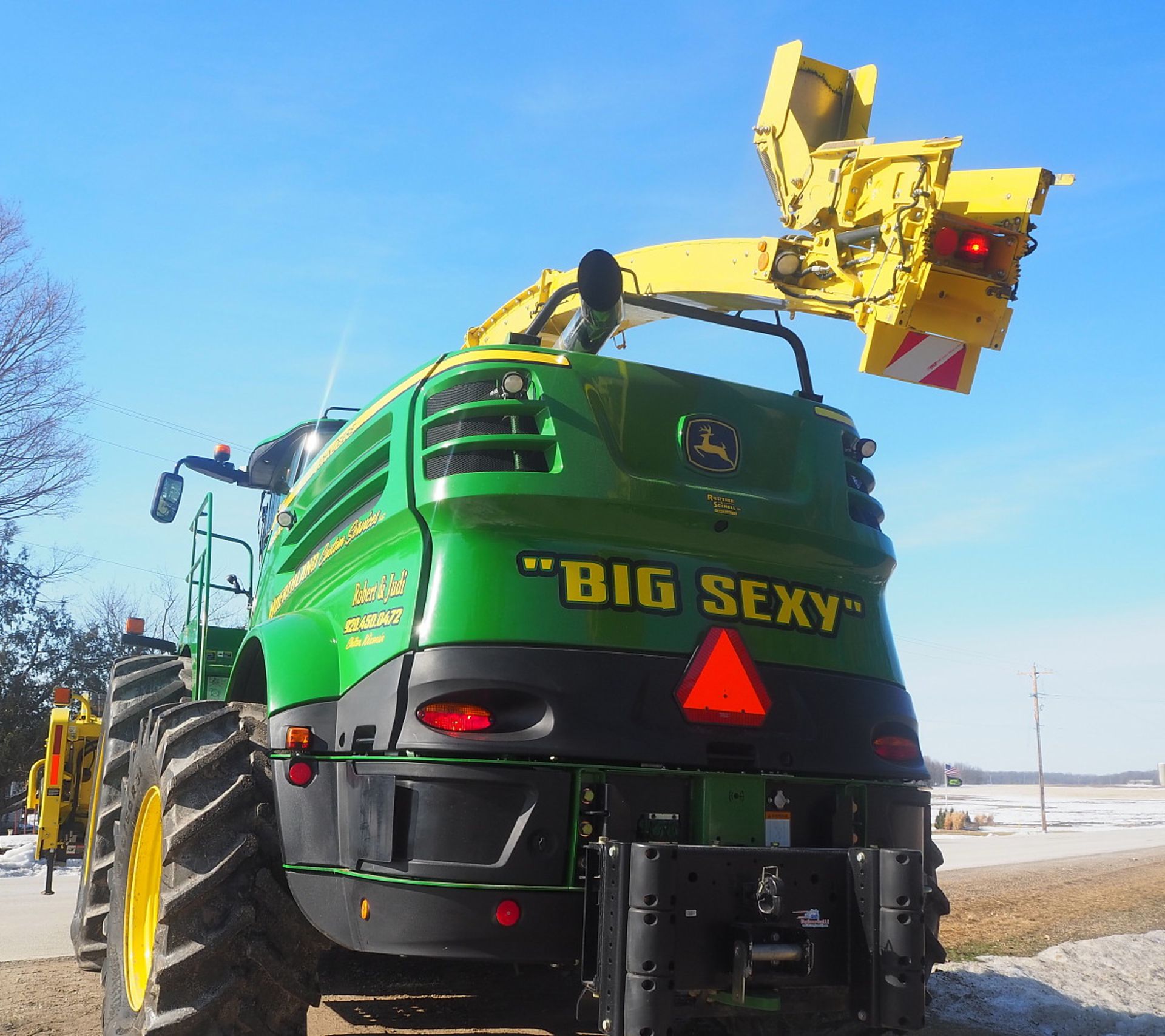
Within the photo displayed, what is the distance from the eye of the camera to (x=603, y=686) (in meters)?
3.88

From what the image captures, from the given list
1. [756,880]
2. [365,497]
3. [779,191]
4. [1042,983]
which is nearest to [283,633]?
[365,497]

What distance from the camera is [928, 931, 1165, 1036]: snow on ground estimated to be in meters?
6.75

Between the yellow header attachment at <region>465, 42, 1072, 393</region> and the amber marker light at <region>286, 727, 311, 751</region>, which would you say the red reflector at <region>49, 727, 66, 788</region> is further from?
the amber marker light at <region>286, 727, 311, 751</region>

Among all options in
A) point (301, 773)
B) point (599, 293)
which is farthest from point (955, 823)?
point (301, 773)

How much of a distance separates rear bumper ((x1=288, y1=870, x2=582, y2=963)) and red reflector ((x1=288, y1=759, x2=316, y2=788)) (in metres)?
0.49

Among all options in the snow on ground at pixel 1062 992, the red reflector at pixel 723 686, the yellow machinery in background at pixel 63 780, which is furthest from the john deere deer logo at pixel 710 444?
the yellow machinery in background at pixel 63 780

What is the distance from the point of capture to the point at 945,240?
18.3 ft

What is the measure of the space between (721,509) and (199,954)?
248 cm

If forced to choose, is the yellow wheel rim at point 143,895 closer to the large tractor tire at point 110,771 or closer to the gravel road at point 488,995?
the large tractor tire at point 110,771

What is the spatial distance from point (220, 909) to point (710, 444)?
2.55m

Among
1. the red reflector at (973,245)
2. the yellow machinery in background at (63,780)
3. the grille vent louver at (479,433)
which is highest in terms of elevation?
the red reflector at (973,245)

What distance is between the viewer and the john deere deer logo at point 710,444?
4461 millimetres

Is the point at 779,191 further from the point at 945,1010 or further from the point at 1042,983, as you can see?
the point at 1042,983

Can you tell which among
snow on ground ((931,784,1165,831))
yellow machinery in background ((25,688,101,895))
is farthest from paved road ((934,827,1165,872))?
yellow machinery in background ((25,688,101,895))
